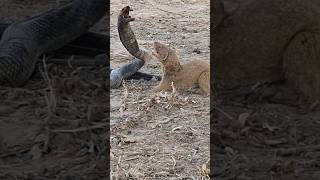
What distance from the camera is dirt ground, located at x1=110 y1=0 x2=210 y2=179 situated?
3.93 metres

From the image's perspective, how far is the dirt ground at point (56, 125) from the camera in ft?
12.9

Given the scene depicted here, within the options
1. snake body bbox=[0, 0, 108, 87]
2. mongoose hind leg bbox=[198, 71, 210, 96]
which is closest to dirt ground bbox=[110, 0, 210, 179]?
mongoose hind leg bbox=[198, 71, 210, 96]

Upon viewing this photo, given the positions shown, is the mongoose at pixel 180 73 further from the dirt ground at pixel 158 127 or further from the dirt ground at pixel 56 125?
the dirt ground at pixel 56 125

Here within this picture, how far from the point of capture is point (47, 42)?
6.27m

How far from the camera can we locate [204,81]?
210 inches

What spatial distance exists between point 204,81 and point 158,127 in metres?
0.87

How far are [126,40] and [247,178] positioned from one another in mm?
2082

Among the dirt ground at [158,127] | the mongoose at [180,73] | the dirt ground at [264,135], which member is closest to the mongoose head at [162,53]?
the mongoose at [180,73]

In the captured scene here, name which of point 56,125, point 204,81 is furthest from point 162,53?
point 56,125

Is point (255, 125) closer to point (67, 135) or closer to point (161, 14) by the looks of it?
point (67, 135)

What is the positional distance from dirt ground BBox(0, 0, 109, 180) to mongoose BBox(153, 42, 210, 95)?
48cm

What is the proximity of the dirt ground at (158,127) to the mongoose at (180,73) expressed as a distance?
8 cm

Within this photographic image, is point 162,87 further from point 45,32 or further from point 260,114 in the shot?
point 45,32

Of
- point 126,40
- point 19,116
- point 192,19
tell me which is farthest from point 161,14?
point 19,116
